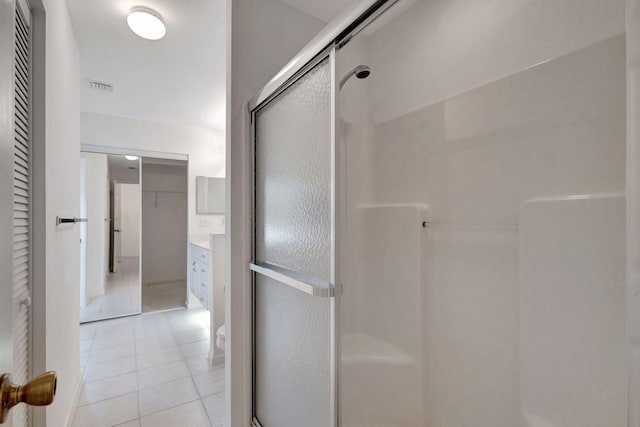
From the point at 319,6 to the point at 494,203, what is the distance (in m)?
1.44

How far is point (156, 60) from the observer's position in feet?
7.72

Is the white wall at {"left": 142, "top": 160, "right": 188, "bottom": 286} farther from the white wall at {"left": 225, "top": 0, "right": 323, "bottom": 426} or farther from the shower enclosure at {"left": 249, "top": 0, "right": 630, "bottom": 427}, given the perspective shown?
the shower enclosure at {"left": 249, "top": 0, "right": 630, "bottom": 427}

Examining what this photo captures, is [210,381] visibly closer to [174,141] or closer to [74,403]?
[74,403]

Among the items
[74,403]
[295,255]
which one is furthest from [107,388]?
[295,255]

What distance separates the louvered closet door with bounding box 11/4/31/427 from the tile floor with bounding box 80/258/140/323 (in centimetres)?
276

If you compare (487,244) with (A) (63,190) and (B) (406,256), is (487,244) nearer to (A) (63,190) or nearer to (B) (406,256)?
(B) (406,256)

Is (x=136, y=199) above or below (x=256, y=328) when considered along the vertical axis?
above

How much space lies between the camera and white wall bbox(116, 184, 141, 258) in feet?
12.4

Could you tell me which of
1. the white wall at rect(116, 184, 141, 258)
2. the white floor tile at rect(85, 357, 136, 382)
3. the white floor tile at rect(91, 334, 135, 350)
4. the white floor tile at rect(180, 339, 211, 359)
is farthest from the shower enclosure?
the white wall at rect(116, 184, 141, 258)

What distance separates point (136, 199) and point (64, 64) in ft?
8.05

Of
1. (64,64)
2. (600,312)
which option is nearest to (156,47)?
(64,64)

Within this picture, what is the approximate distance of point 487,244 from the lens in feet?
4.54

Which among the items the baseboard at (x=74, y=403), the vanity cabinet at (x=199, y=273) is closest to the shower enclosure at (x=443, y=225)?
the baseboard at (x=74, y=403)

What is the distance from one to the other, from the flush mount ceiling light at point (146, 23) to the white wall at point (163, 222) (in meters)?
2.26
